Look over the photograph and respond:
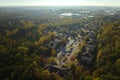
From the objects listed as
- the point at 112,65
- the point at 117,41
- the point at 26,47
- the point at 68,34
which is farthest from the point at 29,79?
the point at 68,34

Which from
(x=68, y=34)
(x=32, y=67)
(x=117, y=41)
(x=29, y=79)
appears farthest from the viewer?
(x=68, y=34)

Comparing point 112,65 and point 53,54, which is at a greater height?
point 112,65

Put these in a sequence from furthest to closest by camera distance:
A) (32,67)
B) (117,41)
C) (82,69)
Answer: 1. (117,41)
2. (82,69)
3. (32,67)

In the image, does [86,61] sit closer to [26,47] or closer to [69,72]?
[69,72]

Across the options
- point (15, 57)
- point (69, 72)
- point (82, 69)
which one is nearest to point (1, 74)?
point (15, 57)

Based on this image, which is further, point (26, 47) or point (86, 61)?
point (26, 47)

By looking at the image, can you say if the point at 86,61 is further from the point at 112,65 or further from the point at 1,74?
the point at 1,74

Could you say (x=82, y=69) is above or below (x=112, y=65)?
below

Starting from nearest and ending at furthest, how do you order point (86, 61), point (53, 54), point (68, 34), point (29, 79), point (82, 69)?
point (29, 79)
point (82, 69)
point (86, 61)
point (53, 54)
point (68, 34)

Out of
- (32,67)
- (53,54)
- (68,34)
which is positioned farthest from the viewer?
(68,34)
